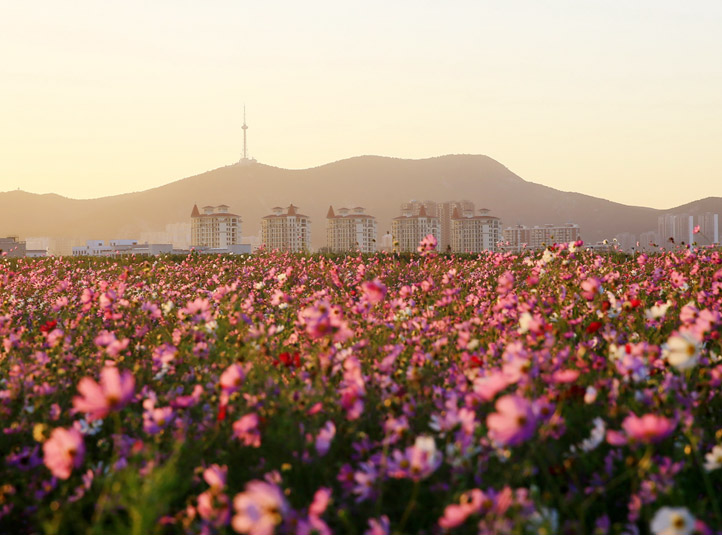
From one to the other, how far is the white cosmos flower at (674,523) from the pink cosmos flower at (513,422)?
373 millimetres

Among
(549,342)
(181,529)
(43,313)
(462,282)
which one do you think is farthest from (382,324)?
(43,313)

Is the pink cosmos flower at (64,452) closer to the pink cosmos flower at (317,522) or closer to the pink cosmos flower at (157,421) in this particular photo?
the pink cosmos flower at (157,421)

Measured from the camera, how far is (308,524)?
69.8 inches

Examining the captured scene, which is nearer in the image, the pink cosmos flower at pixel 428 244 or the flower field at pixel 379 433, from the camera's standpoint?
the flower field at pixel 379 433

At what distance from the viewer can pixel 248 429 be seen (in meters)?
2.33

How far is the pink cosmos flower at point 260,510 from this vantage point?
4.90ft

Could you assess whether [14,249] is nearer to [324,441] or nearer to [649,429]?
[324,441]

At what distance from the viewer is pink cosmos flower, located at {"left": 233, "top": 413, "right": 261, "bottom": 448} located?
2.25 metres

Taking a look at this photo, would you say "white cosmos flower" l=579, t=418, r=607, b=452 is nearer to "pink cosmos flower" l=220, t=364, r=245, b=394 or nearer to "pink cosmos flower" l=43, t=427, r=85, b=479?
"pink cosmos flower" l=220, t=364, r=245, b=394

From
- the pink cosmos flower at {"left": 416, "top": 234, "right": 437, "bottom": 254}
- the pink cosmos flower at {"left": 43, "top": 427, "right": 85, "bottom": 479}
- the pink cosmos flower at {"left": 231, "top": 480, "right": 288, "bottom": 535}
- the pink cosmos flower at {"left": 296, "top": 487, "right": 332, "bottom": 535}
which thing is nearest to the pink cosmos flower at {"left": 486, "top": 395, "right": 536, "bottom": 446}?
the pink cosmos flower at {"left": 296, "top": 487, "right": 332, "bottom": 535}

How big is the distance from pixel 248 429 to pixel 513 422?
1.06 metres

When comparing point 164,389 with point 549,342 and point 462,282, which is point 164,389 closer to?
point 549,342

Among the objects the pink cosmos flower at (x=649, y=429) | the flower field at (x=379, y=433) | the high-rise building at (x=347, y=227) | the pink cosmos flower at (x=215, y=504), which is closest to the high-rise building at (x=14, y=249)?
the flower field at (x=379, y=433)

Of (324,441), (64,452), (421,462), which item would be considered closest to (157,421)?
(64,452)
